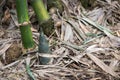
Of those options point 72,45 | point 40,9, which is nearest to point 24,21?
point 40,9

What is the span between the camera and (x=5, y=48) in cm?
215

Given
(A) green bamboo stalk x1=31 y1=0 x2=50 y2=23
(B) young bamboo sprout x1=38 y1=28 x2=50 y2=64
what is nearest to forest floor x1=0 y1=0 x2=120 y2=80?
(B) young bamboo sprout x1=38 y1=28 x2=50 y2=64

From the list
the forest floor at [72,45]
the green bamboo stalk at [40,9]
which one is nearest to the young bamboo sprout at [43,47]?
the forest floor at [72,45]

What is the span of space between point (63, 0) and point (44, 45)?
0.63 meters

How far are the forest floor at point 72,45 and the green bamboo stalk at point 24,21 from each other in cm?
6

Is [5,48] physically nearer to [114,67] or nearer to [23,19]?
[23,19]

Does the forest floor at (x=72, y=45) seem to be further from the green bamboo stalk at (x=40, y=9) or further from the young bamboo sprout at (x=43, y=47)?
the green bamboo stalk at (x=40, y=9)

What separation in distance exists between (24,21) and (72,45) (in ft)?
1.26

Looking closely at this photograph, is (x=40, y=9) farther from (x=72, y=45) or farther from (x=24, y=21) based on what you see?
(x=72, y=45)

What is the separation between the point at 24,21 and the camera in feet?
6.61

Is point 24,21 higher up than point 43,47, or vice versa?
point 24,21

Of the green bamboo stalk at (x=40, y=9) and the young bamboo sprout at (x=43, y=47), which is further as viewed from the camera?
the green bamboo stalk at (x=40, y=9)

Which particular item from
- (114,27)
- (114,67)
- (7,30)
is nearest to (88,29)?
(114,27)

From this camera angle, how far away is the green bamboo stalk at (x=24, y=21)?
1996 mm
